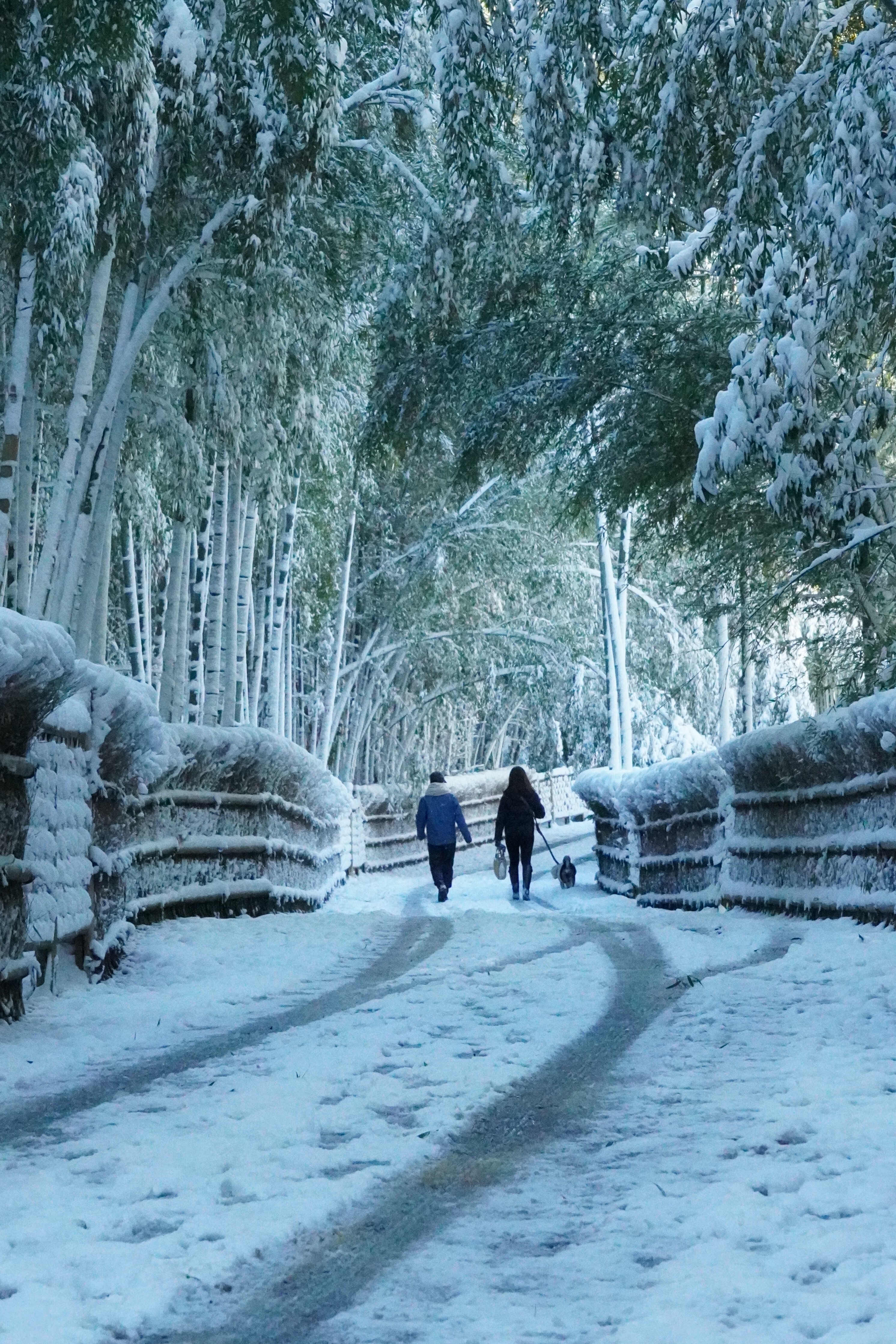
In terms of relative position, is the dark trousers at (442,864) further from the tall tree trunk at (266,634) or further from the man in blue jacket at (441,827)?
the tall tree trunk at (266,634)

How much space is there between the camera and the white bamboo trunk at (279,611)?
2069 cm

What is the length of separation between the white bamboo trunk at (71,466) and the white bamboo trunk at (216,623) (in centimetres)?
414

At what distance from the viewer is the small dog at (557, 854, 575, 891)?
1944cm

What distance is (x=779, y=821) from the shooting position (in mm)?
11406

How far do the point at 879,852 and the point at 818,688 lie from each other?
4770mm

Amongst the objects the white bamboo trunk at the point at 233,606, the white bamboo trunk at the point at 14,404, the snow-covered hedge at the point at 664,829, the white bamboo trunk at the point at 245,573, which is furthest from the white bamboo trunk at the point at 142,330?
the snow-covered hedge at the point at 664,829

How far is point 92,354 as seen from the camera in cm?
1148

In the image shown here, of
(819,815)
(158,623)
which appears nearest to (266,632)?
(158,623)

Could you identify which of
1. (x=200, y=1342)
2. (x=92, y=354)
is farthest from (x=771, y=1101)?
(x=92, y=354)

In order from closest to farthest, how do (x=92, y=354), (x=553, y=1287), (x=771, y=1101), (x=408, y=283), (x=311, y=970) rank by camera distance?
(x=553, y=1287) < (x=771, y=1101) < (x=311, y=970) < (x=92, y=354) < (x=408, y=283)

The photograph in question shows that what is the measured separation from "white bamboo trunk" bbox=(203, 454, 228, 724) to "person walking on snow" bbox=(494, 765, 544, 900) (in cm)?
359

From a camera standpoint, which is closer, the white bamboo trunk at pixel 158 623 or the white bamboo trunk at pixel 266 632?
the white bamboo trunk at pixel 266 632

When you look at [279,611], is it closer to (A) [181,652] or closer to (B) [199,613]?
(A) [181,652]

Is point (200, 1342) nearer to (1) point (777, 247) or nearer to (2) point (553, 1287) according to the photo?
(2) point (553, 1287)
